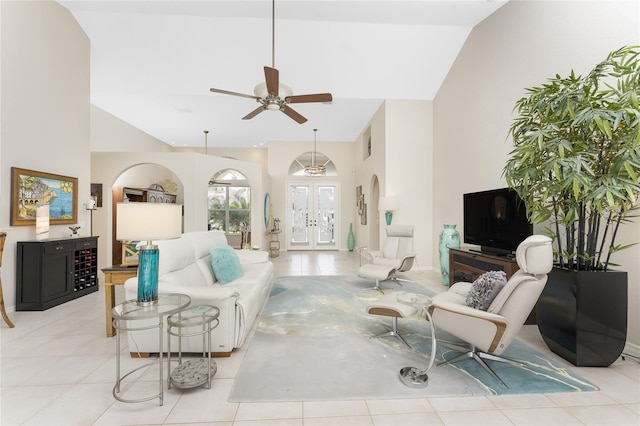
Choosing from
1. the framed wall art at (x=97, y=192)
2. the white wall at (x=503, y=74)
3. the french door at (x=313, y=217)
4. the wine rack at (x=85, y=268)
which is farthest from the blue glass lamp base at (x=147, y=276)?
the french door at (x=313, y=217)

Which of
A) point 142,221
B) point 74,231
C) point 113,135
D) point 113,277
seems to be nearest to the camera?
point 142,221

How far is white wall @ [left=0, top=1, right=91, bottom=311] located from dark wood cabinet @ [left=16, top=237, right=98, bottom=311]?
0.38ft

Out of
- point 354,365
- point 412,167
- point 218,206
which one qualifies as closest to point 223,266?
point 354,365

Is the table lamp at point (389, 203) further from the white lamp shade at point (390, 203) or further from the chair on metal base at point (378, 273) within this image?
the chair on metal base at point (378, 273)

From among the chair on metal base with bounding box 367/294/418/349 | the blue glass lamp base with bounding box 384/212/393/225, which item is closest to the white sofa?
the chair on metal base with bounding box 367/294/418/349

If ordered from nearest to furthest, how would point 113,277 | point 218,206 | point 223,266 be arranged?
1. point 113,277
2. point 223,266
3. point 218,206

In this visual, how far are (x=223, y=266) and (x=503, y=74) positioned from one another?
4.48 meters

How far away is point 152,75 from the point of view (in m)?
5.40

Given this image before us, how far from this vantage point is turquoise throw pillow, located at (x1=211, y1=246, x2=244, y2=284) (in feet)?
10.6

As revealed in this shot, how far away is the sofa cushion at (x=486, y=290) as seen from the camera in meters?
2.10

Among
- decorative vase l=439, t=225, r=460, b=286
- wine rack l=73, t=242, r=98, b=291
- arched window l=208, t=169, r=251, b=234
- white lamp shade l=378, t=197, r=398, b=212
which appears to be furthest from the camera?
arched window l=208, t=169, r=251, b=234

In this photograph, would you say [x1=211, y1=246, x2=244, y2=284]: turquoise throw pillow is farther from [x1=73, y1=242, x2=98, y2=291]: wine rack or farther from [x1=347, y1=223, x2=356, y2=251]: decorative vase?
[x1=347, y1=223, x2=356, y2=251]: decorative vase

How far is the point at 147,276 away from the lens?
→ 1920 mm

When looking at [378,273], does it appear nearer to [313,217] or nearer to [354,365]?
[354,365]
